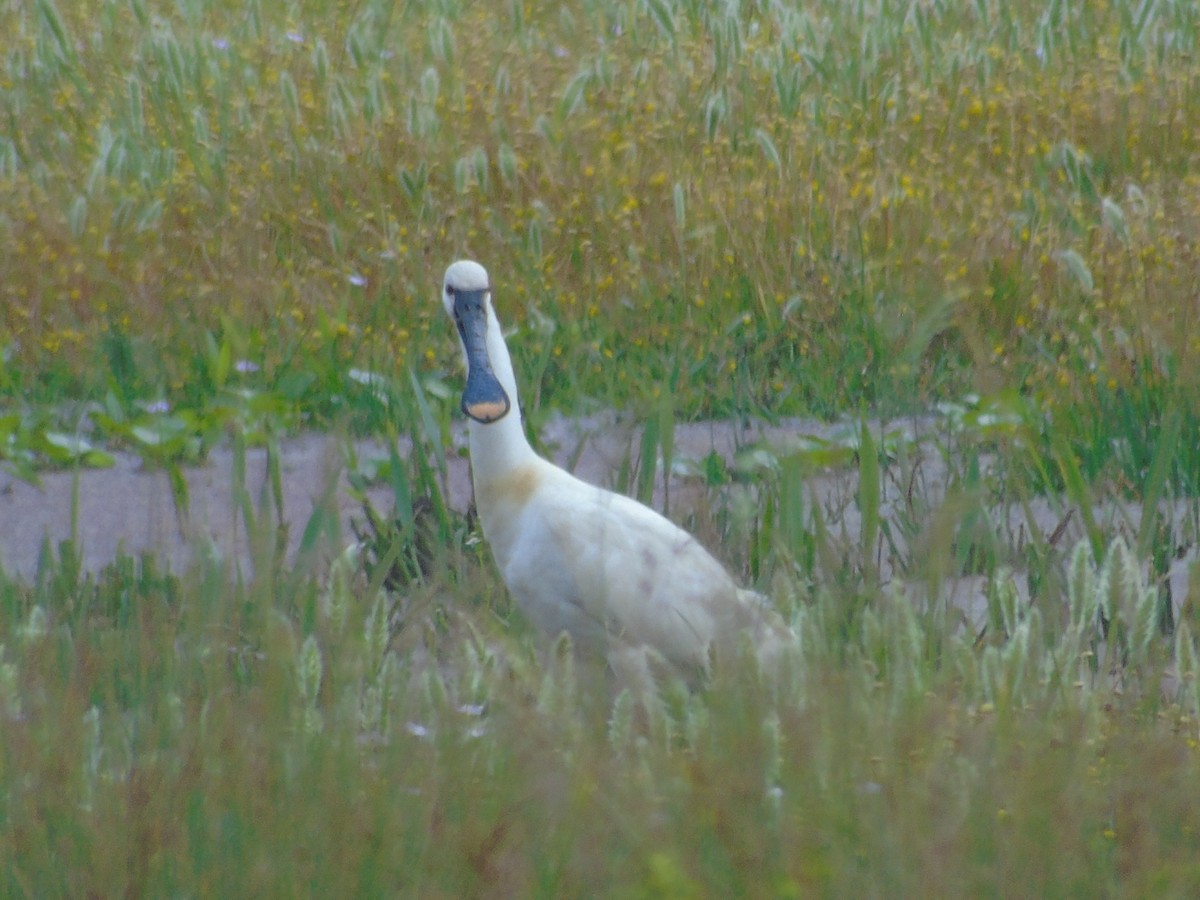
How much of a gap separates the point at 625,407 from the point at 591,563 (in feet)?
5.68

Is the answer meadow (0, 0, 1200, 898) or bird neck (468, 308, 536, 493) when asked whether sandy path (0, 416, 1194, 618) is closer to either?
meadow (0, 0, 1200, 898)

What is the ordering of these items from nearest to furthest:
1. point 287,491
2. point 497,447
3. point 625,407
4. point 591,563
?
point 591,563 < point 497,447 < point 287,491 < point 625,407

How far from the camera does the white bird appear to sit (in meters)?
3.24

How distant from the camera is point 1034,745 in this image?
6.44 ft

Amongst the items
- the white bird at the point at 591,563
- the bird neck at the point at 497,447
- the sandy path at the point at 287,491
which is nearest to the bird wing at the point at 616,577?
the white bird at the point at 591,563

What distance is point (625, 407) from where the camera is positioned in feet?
16.3

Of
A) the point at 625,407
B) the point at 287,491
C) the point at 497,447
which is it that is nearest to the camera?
the point at 497,447

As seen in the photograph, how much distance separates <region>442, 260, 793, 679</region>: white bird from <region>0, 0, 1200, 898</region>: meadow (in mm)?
101

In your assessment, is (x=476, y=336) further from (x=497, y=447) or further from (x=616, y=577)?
(x=616, y=577)

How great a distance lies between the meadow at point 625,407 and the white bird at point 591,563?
0.10m

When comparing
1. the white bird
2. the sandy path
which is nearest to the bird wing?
the white bird

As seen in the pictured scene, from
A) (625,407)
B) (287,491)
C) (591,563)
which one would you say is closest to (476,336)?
(591,563)

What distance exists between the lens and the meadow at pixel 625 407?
6.40 ft

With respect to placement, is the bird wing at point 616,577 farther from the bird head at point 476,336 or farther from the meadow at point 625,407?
the bird head at point 476,336
